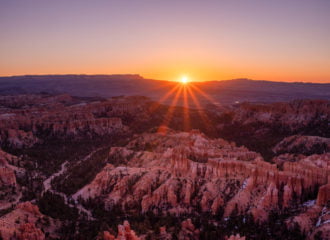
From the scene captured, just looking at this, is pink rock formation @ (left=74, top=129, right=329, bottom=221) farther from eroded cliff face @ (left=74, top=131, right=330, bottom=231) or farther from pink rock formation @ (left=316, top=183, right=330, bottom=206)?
pink rock formation @ (left=316, top=183, right=330, bottom=206)

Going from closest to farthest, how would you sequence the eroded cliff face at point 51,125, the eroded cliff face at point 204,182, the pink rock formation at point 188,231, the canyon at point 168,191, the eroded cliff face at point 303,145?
the pink rock formation at point 188,231 < the canyon at point 168,191 < the eroded cliff face at point 204,182 < the eroded cliff face at point 303,145 < the eroded cliff face at point 51,125

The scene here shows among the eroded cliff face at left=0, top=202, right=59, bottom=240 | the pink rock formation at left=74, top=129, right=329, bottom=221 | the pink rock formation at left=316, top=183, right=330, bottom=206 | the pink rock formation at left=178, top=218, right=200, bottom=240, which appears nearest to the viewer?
the eroded cliff face at left=0, top=202, right=59, bottom=240

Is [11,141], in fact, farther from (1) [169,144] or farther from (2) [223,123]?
(2) [223,123]

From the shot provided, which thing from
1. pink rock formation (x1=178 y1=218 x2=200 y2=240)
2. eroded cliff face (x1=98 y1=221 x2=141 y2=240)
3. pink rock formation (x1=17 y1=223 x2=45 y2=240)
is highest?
eroded cliff face (x1=98 y1=221 x2=141 y2=240)

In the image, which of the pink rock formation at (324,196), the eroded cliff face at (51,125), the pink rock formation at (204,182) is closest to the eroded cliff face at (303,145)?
the pink rock formation at (204,182)

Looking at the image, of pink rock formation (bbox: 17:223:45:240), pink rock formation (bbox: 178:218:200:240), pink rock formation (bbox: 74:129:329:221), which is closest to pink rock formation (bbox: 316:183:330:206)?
pink rock formation (bbox: 74:129:329:221)

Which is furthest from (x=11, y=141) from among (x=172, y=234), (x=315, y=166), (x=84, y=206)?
(x=315, y=166)

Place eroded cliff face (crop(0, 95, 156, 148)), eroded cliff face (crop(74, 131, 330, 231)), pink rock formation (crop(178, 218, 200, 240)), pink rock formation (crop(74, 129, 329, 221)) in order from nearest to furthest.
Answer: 1. pink rock formation (crop(178, 218, 200, 240))
2. eroded cliff face (crop(74, 131, 330, 231))
3. pink rock formation (crop(74, 129, 329, 221))
4. eroded cliff face (crop(0, 95, 156, 148))

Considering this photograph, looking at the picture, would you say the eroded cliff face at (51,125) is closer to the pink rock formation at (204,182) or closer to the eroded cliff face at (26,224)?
the pink rock formation at (204,182)

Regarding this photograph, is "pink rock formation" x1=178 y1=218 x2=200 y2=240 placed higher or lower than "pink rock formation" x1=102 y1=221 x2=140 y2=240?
lower
